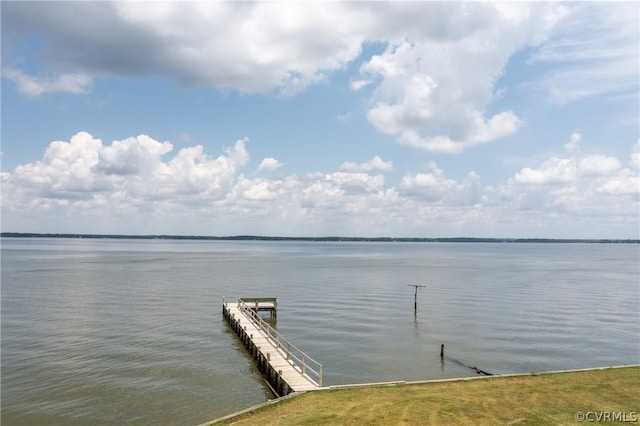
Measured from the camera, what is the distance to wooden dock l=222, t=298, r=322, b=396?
25.3 m

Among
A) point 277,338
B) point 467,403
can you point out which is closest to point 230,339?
point 277,338

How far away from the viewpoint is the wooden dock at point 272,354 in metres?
25.3

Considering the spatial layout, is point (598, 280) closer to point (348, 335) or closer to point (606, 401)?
point (348, 335)

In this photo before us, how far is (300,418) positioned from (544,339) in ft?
103

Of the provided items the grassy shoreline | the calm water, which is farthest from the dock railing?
the grassy shoreline

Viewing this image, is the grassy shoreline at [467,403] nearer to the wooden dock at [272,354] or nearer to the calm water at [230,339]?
the wooden dock at [272,354]

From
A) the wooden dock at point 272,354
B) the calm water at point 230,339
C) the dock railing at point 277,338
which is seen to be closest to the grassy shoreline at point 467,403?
the wooden dock at point 272,354

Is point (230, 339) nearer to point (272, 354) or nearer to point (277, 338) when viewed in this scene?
point (277, 338)

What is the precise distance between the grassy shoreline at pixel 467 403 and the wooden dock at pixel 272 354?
116 inches

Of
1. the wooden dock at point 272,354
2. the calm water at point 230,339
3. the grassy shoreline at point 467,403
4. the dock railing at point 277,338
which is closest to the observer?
the grassy shoreline at point 467,403

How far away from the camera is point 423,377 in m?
30.6

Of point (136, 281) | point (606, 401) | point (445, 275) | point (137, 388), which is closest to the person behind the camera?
point (606, 401)

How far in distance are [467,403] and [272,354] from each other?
14547 millimetres

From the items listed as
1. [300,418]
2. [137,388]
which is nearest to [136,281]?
[137,388]
